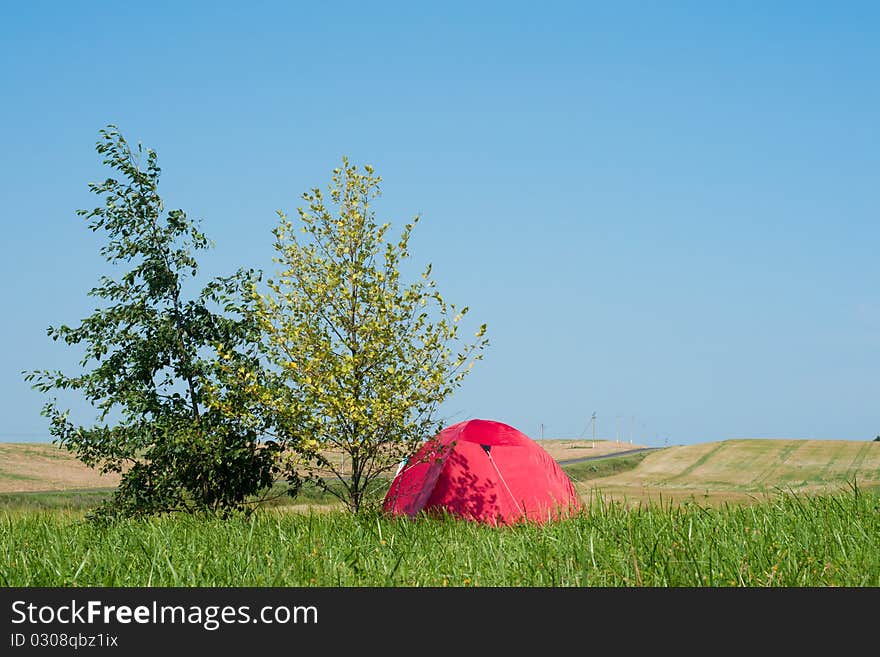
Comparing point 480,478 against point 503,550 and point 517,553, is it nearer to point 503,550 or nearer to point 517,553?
point 503,550

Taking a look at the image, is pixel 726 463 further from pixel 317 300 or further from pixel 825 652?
pixel 825 652

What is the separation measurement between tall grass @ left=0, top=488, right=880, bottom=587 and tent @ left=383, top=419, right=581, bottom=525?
11.8 ft

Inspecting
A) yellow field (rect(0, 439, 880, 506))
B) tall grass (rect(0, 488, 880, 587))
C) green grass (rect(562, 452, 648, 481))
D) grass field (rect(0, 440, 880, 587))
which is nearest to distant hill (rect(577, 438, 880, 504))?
yellow field (rect(0, 439, 880, 506))

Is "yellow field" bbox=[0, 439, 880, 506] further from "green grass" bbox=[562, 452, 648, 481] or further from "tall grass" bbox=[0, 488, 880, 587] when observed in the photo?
"tall grass" bbox=[0, 488, 880, 587]

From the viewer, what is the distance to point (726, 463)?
1788 inches

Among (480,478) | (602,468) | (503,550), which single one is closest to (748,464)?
(602,468)

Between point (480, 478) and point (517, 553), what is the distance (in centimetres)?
655

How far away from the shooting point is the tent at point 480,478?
13539 millimetres

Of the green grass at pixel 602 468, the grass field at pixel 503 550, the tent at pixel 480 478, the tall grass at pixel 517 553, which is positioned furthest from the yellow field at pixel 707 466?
the tall grass at pixel 517 553

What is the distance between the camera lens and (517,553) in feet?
24.3

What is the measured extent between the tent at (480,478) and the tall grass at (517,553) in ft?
11.8

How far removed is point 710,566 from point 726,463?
42520mm

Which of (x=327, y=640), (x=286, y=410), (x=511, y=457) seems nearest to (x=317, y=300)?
(x=286, y=410)

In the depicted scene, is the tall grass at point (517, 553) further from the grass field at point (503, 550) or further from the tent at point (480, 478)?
the tent at point (480, 478)
